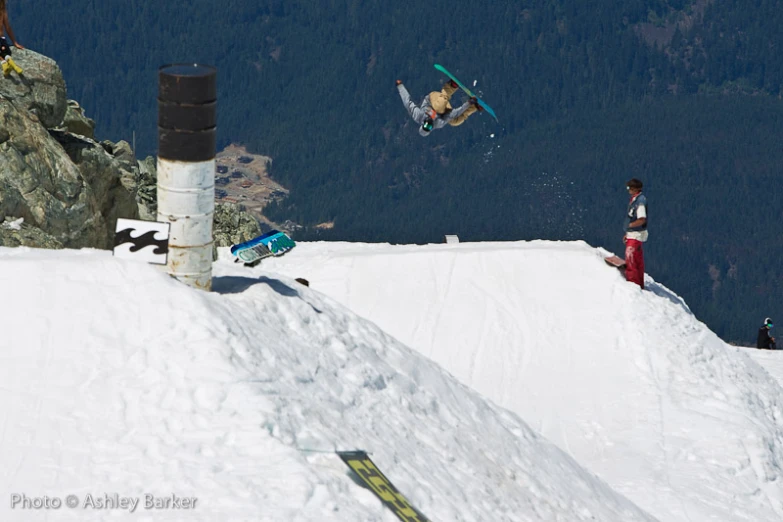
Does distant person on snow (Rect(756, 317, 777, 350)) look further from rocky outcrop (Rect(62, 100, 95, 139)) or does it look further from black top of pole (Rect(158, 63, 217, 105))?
black top of pole (Rect(158, 63, 217, 105))

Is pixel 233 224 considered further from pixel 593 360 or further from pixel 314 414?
pixel 314 414

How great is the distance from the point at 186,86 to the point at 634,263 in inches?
525

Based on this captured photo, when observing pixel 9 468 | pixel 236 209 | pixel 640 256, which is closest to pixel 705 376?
pixel 640 256

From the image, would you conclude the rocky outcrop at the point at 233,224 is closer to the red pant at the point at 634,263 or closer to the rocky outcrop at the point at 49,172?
the rocky outcrop at the point at 49,172

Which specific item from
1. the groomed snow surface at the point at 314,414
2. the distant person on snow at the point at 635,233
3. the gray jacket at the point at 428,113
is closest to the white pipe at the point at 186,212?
the groomed snow surface at the point at 314,414

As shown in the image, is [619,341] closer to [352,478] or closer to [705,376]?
[705,376]

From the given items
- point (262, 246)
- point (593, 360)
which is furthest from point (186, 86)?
point (593, 360)

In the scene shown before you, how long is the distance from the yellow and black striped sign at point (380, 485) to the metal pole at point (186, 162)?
3068 millimetres

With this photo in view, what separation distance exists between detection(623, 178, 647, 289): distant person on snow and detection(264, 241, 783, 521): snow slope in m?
0.42

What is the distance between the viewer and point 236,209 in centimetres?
3772

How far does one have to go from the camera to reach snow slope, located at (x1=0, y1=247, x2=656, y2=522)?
1032 cm

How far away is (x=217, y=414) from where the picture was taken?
1114 centimetres

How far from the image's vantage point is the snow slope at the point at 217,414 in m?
10.3

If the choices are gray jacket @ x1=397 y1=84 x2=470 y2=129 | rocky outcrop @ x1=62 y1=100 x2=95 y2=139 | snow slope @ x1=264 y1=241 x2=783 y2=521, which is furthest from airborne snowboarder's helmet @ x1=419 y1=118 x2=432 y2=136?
rocky outcrop @ x1=62 y1=100 x2=95 y2=139
